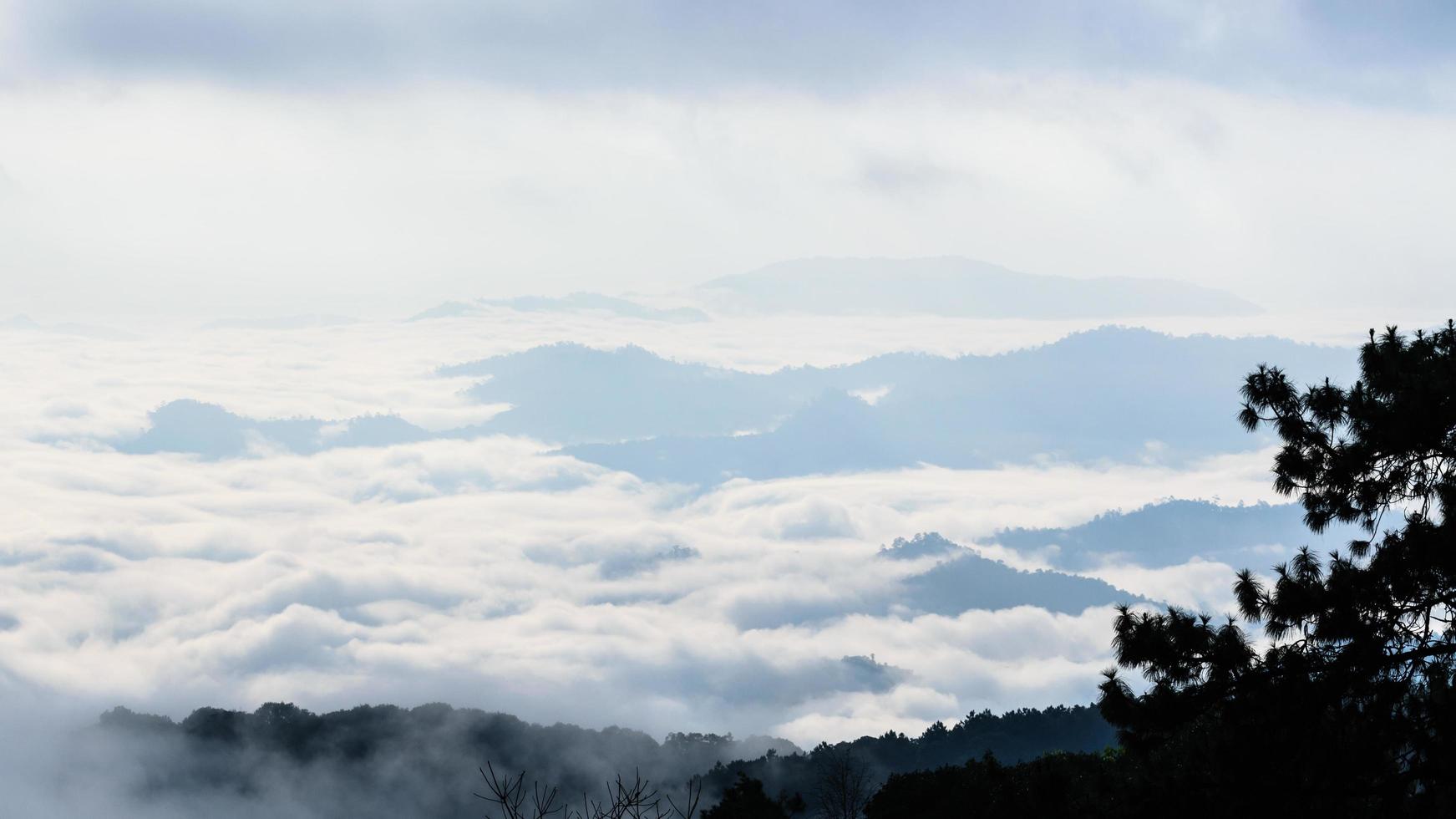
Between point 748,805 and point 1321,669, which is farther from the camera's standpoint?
point 748,805

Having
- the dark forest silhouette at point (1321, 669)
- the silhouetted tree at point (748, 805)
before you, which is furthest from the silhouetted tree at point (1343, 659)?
the silhouetted tree at point (748, 805)

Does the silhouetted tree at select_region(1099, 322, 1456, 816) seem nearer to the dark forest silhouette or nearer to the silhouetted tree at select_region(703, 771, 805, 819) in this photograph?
the dark forest silhouette

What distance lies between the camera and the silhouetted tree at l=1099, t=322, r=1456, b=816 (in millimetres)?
13703

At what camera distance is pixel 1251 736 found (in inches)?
561

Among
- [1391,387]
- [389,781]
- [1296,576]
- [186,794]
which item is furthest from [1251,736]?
[186,794]

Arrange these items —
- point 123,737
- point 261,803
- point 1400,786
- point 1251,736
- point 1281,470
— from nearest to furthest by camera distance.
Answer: point 1400,786 → point 1251,736 → point 1281,470 → point 261,803 → point 123,737

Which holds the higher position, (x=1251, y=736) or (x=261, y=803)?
(x=1251, y=736)

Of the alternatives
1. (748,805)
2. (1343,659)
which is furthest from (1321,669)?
(748,805)

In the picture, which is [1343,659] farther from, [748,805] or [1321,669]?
[748,805]

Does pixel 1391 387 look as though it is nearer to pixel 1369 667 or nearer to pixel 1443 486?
pixel 1443 486

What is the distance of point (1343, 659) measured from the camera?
1464 cm

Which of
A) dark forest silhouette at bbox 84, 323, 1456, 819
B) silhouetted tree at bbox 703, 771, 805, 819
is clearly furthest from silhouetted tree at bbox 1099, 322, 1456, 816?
silhouetted tree at bbox 703, 771, 805, 819

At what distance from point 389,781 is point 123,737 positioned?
4211cm

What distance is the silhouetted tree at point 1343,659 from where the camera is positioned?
1370cm
